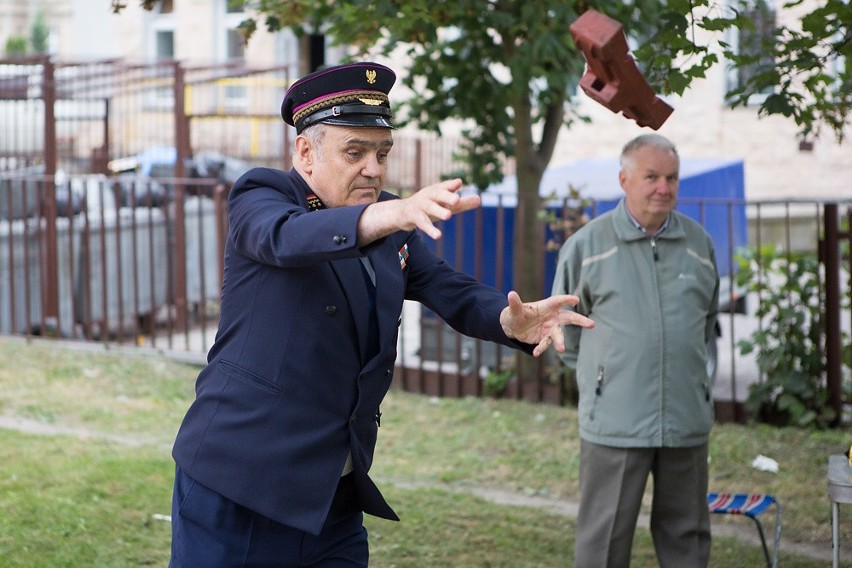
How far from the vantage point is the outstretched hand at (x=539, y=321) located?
9.45 ft

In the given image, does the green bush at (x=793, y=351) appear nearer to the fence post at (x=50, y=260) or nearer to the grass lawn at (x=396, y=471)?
the grass lawn at (x=396, y=471)

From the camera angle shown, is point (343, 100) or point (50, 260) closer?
point (343, 100)

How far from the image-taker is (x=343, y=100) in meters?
2.82

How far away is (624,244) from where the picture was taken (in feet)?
16.1

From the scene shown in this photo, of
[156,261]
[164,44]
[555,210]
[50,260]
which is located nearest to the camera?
[555,210]

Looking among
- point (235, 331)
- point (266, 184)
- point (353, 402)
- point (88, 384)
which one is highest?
point (266, 184)

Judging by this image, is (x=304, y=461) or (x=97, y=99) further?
(x=97, y=99)

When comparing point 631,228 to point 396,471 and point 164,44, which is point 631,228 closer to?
point 396,471

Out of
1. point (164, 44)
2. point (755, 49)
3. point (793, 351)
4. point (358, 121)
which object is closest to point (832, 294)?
point (793, 351)

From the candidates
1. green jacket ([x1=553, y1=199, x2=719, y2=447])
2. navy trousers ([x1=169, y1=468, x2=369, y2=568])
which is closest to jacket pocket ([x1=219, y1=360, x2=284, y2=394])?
navy trousers ([x1=169, y1=468, x2=369, y2=568])

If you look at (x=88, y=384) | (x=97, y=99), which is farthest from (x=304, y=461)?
(x=97, y=99)

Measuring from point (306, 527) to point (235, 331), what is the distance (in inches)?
19.7

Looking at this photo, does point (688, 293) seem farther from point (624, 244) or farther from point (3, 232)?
point (3, 232)

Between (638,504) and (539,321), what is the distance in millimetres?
2092
